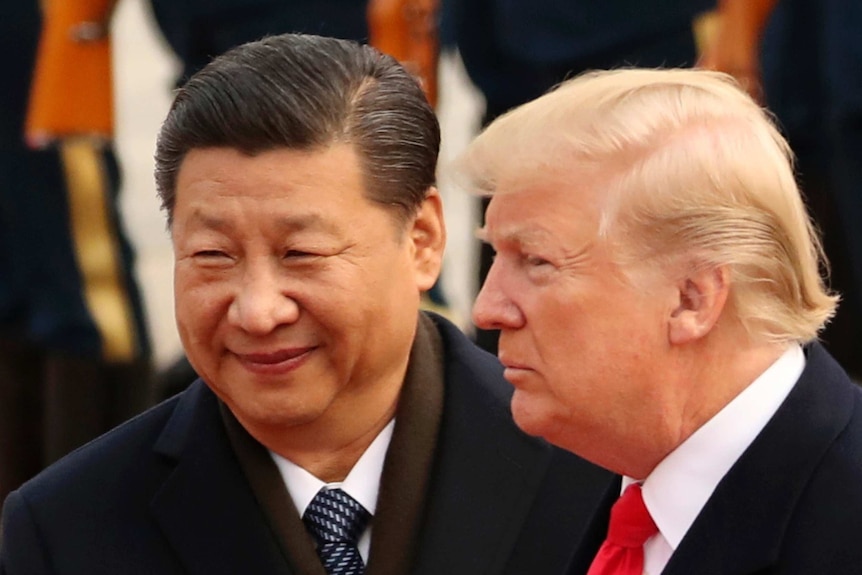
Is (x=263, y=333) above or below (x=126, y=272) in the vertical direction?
above

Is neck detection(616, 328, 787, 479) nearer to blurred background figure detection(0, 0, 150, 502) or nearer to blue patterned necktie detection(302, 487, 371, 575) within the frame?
blue patterned necktie detection(302, 487, 371, 575)

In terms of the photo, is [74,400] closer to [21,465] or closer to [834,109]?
[21,465]

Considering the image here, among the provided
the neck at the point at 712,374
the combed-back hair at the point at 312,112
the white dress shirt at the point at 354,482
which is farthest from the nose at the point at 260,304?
the neck at the point at 712,374

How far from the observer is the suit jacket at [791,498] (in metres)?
2.43

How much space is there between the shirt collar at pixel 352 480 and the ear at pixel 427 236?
266mm

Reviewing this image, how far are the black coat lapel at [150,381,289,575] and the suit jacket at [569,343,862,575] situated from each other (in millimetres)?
757

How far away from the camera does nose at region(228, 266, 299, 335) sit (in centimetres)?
288

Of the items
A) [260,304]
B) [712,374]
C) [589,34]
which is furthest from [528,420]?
[589,34]

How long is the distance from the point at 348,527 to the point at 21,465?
2.99 m

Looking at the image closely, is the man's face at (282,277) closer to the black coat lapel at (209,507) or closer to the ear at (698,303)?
the black coat lapel at (209,507)

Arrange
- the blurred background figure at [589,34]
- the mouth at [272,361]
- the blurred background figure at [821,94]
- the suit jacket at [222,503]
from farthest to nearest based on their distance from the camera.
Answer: the blurred background figure at [589,34] → the blurred background figure at [821,94] → the suit jacket at [222,503] → the mouth at [272,361]

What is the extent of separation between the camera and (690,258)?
248 centimetres

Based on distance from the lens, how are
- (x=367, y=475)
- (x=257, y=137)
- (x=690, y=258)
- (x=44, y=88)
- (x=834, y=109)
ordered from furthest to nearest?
(x=44, y=88), (x=834, y=109), (x=367, y=475), (x=257, y=137), (x=690, y=258)

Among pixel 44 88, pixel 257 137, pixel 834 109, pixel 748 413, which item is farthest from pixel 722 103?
pixel 44 88
